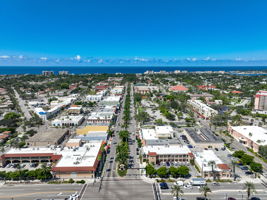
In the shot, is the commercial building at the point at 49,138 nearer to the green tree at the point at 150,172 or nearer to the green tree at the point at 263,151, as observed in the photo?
the green tree at the point at 150,172

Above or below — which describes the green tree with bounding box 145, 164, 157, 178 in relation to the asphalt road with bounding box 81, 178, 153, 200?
above

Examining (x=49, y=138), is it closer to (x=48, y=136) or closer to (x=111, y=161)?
(x=48, y=136)

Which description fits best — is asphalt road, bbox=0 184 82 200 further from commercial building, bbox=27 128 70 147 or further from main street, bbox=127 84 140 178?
commercial building, bbox=27 128 70 147

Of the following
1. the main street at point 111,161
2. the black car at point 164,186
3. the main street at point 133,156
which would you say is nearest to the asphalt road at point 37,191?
the main street at point 111,161

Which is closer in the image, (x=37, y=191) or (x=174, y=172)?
(x=37, y=191)

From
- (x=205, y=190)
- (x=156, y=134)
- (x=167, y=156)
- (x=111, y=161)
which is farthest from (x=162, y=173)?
(x=156, y=134)

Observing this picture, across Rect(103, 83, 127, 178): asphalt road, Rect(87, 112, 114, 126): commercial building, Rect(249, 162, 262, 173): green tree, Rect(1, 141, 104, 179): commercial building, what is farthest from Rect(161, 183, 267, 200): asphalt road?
Rect(87, 112, 114, 126): commercial building
